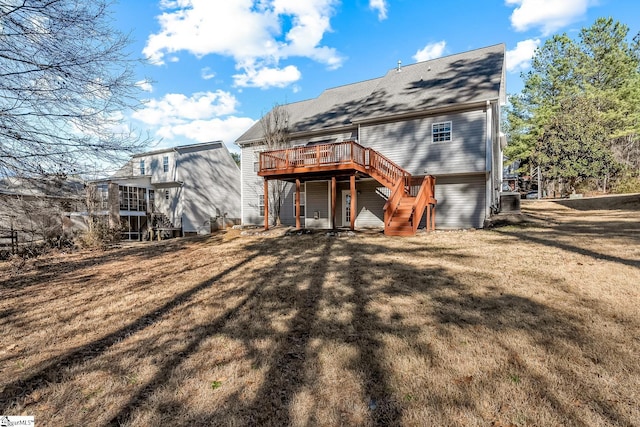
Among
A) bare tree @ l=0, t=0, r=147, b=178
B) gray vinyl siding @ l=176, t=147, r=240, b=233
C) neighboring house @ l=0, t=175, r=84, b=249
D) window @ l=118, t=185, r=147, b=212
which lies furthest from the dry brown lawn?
window @ l=118, t=185, r=147, b=212

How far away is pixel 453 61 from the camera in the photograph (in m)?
15.9

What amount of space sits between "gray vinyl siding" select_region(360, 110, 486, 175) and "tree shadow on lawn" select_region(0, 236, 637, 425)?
738 centimetres

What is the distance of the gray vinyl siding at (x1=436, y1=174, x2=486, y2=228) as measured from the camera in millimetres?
12969

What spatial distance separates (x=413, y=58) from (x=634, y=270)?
17.1 meters

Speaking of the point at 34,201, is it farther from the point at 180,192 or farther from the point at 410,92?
the point at 180,192

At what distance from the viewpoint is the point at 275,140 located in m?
16.5

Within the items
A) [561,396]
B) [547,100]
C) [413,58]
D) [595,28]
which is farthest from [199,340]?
[595,28]

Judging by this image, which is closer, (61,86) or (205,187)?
(61,86)

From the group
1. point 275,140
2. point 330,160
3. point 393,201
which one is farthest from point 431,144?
point 275,140

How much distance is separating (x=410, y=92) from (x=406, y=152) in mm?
3437

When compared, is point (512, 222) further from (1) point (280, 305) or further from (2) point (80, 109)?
(2) point (80, 109)

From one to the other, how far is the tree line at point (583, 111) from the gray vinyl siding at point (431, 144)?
21.5m

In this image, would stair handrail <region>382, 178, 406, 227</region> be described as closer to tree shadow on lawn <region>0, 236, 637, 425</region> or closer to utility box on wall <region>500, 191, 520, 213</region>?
tree shadow on lawn <region>0, 236, 637, 425</region>

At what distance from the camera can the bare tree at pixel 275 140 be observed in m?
16.5
